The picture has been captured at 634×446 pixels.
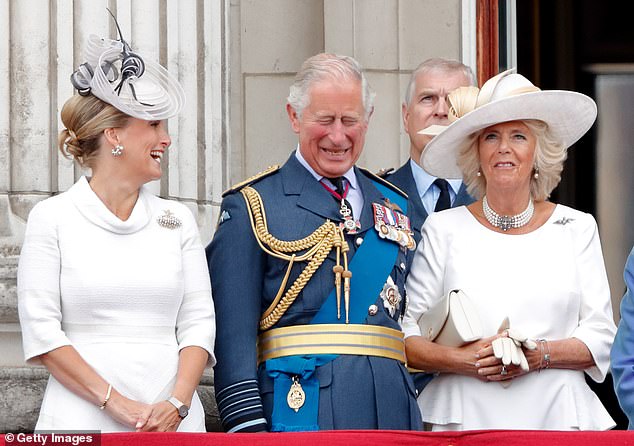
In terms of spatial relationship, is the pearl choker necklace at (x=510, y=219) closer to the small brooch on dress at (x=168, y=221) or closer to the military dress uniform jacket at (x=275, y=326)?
the military dress uniform jacket at (x=275, y=326)

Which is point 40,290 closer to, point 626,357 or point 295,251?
point 295,251

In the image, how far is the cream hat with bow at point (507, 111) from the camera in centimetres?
435

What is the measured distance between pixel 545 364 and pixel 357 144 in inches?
29.1

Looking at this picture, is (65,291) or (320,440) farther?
(65,291)

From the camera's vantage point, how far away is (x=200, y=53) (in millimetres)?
5352

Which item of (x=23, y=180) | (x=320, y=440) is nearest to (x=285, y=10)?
(x=23, y=180)

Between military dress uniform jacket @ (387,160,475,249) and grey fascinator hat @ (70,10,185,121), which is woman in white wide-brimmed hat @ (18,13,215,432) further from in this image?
military dress uniform jacket @ (387,160,475,249)

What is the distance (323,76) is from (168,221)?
563 mm

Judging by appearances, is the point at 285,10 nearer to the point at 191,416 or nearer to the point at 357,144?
the point at 357,144

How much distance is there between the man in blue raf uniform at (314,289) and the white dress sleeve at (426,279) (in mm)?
90

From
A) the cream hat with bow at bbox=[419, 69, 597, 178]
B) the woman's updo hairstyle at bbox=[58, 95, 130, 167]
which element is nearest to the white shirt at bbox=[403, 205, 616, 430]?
the cream hat with bow at bbox=[419, 69, 597, 178]

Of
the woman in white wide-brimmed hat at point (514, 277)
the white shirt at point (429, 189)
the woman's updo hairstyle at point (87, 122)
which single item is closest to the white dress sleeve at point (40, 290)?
the woman's updo hairstyle at point (87, 122)

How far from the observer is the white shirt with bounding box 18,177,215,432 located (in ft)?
12.5

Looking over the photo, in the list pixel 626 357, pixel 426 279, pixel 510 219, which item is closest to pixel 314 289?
pixel 426 279
